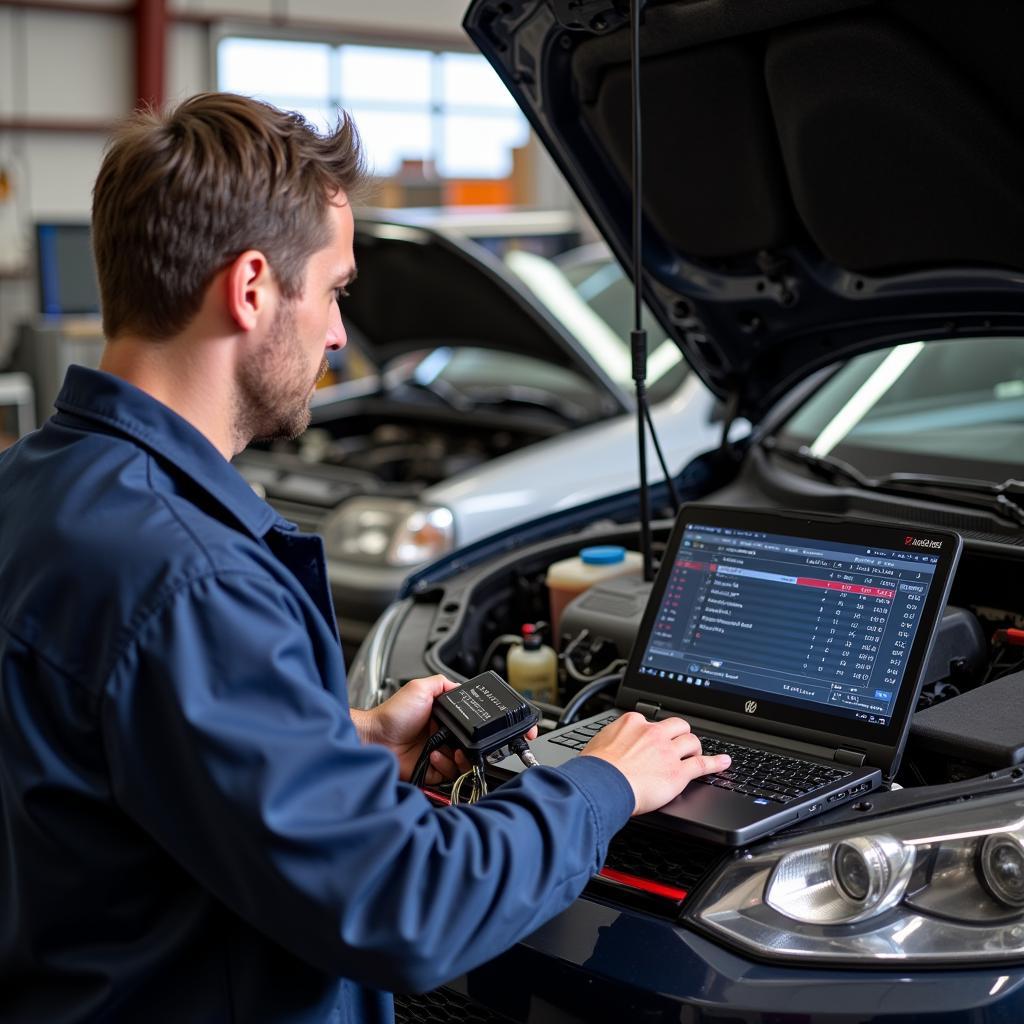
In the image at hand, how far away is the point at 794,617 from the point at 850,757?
0.74ft

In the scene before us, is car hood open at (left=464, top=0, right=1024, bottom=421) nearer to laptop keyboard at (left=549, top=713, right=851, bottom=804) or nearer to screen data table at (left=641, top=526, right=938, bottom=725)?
screen data table at (left=641, top=526, right=938, bottom=725)

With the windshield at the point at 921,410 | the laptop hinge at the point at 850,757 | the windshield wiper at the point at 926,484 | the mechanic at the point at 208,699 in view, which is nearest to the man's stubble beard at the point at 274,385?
the mechanic at the point at 208,699

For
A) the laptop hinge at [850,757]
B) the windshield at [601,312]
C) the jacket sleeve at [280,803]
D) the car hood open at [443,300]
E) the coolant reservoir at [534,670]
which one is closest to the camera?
the jacket sleeve at [280,803]

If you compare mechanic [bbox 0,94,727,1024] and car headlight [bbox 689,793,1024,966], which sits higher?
mechanic [bbox 0,94,727,1024]

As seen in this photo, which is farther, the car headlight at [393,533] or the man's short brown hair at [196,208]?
the car headlight at [393,533]

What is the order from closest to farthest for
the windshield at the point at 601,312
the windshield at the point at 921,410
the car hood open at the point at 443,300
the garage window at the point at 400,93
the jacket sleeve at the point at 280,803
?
the jacket sleeve at the point at 280,803 → the windshield at the point at 921,410 → the car hood open at the point at 443,300 → the windshield at the point at 601,312 → the garage window at the point at 400,93

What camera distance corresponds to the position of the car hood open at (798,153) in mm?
1814

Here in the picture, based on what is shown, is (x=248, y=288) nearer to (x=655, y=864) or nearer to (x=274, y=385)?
(x=274, y=385)

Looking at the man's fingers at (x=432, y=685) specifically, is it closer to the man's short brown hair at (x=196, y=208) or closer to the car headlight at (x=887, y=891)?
the car headlight at (x=887, y=891)

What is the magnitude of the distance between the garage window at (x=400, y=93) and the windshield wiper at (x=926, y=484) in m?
9.36

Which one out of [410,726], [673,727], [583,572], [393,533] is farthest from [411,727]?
[393,533]

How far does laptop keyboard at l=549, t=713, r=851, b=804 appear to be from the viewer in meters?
1.58

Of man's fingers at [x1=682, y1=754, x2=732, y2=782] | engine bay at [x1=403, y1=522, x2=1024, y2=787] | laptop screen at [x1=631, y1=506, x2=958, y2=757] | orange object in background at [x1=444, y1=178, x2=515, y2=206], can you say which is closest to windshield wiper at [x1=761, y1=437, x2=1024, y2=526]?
engine bay at [x1=403, y1=522, x2=1024, y2=787]

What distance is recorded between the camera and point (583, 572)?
2363 mm
